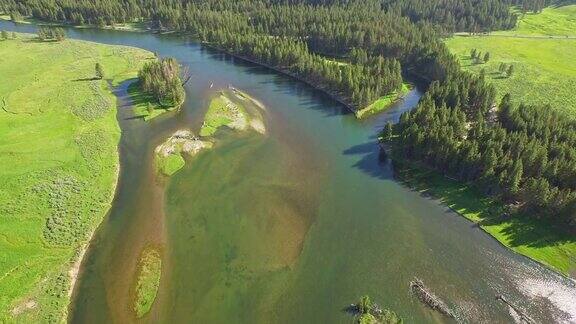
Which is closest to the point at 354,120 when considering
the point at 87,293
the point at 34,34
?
the point at 87,293

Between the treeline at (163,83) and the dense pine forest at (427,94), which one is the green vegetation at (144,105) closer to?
the treeline at (163,83)

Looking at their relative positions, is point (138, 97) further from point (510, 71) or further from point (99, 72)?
point (510, 71)

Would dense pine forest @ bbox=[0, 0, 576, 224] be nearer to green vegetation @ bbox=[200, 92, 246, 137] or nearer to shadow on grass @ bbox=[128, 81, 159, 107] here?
green vegetation @ bbox=[200, 92, 246, 137]

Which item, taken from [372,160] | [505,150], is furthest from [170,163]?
[505,150]

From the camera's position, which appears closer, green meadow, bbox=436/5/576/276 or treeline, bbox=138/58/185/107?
green meadow, bbox=436/5/576/276

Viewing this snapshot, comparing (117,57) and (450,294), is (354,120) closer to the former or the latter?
(450,294)

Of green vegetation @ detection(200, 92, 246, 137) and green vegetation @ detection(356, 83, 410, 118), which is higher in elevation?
green vegetation @ detection(200, 92, 246, 137)

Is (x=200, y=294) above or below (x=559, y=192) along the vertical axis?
below

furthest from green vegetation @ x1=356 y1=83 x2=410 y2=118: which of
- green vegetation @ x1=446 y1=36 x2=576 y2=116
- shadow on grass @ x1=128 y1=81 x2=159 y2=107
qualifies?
shadow on grass @ x1=128 y1=81 x2=159 y2=107
